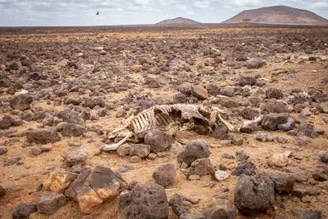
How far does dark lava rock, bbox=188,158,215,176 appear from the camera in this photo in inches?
161

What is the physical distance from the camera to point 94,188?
3422mm

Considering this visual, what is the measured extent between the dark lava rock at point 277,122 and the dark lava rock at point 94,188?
304 centimetres

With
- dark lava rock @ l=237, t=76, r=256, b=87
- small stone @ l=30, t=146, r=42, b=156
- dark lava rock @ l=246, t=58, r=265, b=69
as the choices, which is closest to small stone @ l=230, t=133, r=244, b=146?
small stone @ l=30, t=146, r=42, b=156

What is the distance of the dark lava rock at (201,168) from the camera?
4.08 m

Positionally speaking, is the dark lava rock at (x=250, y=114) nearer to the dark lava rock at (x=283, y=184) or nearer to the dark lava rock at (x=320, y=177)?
the dark lava rock at (x=320, y=177)

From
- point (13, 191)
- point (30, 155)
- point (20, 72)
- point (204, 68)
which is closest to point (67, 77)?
point (20, 72)

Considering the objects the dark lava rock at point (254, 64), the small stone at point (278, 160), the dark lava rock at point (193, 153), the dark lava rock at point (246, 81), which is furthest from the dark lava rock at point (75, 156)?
the dark lava rock at point (254, 64)

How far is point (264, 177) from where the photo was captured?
10.8 ft

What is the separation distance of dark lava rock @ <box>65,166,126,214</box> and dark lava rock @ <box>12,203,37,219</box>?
35 centimetres

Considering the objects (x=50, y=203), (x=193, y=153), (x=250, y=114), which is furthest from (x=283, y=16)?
(x=50, y=203)

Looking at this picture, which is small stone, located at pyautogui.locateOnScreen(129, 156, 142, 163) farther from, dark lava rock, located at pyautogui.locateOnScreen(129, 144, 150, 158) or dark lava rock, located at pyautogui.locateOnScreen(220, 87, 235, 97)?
dark lava rock, located at pyautogui.locateOnScreen(220, 87, 235, 97)

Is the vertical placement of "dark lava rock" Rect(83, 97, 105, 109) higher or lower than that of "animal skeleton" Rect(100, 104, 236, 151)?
lower

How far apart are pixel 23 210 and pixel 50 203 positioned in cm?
26

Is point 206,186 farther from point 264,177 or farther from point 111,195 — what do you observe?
point 111,195
